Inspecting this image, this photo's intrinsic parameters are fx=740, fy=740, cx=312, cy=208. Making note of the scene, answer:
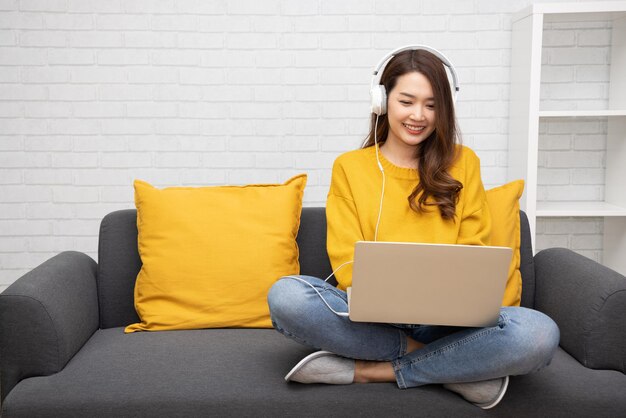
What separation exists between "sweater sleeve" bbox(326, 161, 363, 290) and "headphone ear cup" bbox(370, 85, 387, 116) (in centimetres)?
21

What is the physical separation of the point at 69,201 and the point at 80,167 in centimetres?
16

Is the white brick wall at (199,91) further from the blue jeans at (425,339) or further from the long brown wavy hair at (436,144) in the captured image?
the blue jeans at (425,339)

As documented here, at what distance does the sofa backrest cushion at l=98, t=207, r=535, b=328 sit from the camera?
2.44 metres

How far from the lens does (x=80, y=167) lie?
10.4 ft

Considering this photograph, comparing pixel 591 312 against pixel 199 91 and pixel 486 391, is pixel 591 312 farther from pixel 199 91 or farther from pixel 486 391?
pixel 199 91

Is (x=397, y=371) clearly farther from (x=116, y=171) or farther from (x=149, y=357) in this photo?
(x=116, y=171)

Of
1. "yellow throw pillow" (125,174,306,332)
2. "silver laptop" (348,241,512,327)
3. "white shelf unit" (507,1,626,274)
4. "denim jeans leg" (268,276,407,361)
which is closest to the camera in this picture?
"silver laptop" (348,241,512,327)

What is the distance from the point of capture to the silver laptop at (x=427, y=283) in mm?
1700

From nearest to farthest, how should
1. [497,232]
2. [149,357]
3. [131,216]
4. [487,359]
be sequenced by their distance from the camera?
[487,359], [149,357], [497,232], [131,216]

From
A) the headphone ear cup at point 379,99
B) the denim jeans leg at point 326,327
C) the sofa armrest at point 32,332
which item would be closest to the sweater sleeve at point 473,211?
the headphone ear cup at point 379,99

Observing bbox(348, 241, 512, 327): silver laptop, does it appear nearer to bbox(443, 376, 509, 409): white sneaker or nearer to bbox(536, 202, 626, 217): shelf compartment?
bbox(443, 376, 509, 409): white sneaker

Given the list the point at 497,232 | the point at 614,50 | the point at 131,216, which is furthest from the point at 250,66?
the point at 614,50

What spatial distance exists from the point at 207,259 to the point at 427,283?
87 centimetres

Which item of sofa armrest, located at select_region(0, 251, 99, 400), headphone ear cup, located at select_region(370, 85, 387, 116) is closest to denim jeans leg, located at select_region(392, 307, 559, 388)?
headphone ear cup, located at select_region(370, 85, 387, 116)
